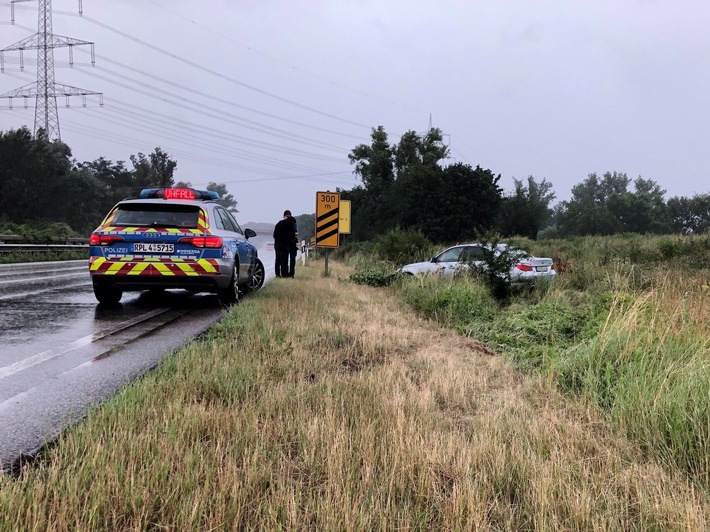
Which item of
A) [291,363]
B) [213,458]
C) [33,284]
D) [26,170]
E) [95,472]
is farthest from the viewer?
[26,170]

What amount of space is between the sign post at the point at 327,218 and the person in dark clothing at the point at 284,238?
1.33 meters

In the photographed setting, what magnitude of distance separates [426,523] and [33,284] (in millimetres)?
11296

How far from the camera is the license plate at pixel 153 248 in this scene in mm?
7477

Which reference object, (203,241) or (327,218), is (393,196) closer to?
(327,218)

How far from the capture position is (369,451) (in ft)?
8.07

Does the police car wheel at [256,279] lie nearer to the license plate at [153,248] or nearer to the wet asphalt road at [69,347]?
the wet asphalt road at [69,347]

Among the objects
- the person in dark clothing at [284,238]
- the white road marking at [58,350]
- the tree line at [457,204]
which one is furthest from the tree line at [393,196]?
the white road marking at [58,350]

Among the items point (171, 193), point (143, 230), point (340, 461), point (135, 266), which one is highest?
point (171, 193)

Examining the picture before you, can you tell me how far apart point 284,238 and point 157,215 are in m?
6.33

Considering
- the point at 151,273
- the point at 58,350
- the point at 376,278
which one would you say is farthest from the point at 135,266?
the point at 376,278

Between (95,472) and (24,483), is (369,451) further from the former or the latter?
Answer: (24,483)

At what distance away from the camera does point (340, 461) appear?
236 cm

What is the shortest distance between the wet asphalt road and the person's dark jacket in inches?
177

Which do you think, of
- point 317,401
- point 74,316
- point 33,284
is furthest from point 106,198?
point 317,401
